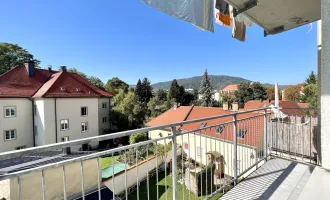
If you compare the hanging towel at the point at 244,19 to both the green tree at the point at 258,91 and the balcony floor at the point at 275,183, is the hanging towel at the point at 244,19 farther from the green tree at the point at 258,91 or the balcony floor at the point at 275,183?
the green tree at the point at 258,91

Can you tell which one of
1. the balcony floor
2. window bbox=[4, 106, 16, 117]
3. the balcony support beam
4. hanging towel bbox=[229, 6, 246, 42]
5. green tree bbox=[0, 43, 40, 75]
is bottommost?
the balcony floor

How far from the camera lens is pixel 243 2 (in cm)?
265

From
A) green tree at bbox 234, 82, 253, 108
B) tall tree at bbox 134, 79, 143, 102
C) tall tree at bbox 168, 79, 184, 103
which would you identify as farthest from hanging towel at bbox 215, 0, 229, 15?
green tree at bbox 234, 82, 253, 108

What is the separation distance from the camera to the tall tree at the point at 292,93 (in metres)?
36.6

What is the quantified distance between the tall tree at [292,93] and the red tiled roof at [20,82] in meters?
43.4

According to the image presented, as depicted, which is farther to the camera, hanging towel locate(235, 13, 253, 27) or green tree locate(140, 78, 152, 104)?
green tree locate(140, 78, 152, 104)

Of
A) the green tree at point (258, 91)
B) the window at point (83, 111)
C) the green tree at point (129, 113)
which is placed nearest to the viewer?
the window at point (83, 111)

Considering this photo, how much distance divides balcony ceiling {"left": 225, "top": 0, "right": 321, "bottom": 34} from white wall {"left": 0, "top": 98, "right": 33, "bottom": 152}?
19.1 meters

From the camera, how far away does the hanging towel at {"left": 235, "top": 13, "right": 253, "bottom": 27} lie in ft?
10.3

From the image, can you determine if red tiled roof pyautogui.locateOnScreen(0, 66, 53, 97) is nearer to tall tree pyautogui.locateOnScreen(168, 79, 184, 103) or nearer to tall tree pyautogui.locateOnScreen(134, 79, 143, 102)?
tall tree pyautogui.locateOnScreen(134, 79, 143, 102)

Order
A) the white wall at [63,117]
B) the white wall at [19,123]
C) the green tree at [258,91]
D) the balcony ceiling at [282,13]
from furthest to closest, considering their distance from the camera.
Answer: the green tree at [258,91] → the white wall at [63,117] → the white wall at [19,123] → the balcony ceiling at [282,13]

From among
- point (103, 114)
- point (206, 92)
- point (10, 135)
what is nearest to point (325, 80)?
point (10, 135)

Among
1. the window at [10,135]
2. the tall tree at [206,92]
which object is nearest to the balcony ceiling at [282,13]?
the window at [10,135]

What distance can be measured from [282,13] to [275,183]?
2.91 m
